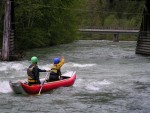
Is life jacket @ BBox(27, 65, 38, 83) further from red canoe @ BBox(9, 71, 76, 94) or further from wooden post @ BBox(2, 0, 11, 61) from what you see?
wooden post @ BBox(2, 0, 11, 61)

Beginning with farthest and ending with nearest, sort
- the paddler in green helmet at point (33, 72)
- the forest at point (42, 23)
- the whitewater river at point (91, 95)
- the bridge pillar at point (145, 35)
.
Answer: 1. the forest at point (42, 23)
2. the bridge pillar at point (145, 35)
3. the paddler in green helmet at point (33, 72)
4. the whitewater river at point (91, 95)

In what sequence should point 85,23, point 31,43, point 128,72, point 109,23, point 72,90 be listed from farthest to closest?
point 109,23 → point 85,23 → point 31,43 → point 128,72 → point 72,90

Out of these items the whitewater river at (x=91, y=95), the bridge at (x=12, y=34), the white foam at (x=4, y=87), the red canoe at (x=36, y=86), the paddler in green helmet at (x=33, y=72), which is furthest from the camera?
the bridge at (x=12, y=34)

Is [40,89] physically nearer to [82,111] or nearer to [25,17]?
[82,111]

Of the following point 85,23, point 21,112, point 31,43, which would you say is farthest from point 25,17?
point 85,23

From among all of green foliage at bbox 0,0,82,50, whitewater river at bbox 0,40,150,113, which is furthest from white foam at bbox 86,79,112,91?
green foliage at bbox 0,0,82,50

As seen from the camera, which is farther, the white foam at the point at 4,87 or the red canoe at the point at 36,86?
the white foam at the point at 4,87

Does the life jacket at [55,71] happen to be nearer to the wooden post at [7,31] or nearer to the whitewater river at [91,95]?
the whitewater river at [91,95]

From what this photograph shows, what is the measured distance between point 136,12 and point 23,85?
2881 inches

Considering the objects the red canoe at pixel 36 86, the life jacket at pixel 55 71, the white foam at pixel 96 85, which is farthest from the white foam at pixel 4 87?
the white foam at pixel 96 85

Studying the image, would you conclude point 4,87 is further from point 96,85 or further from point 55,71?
point 96,85

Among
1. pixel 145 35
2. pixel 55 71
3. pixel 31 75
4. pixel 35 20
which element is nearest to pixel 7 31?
pixel 35 20

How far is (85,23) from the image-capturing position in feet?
256

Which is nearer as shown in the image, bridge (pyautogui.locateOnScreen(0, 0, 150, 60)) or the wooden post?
the wooden post
